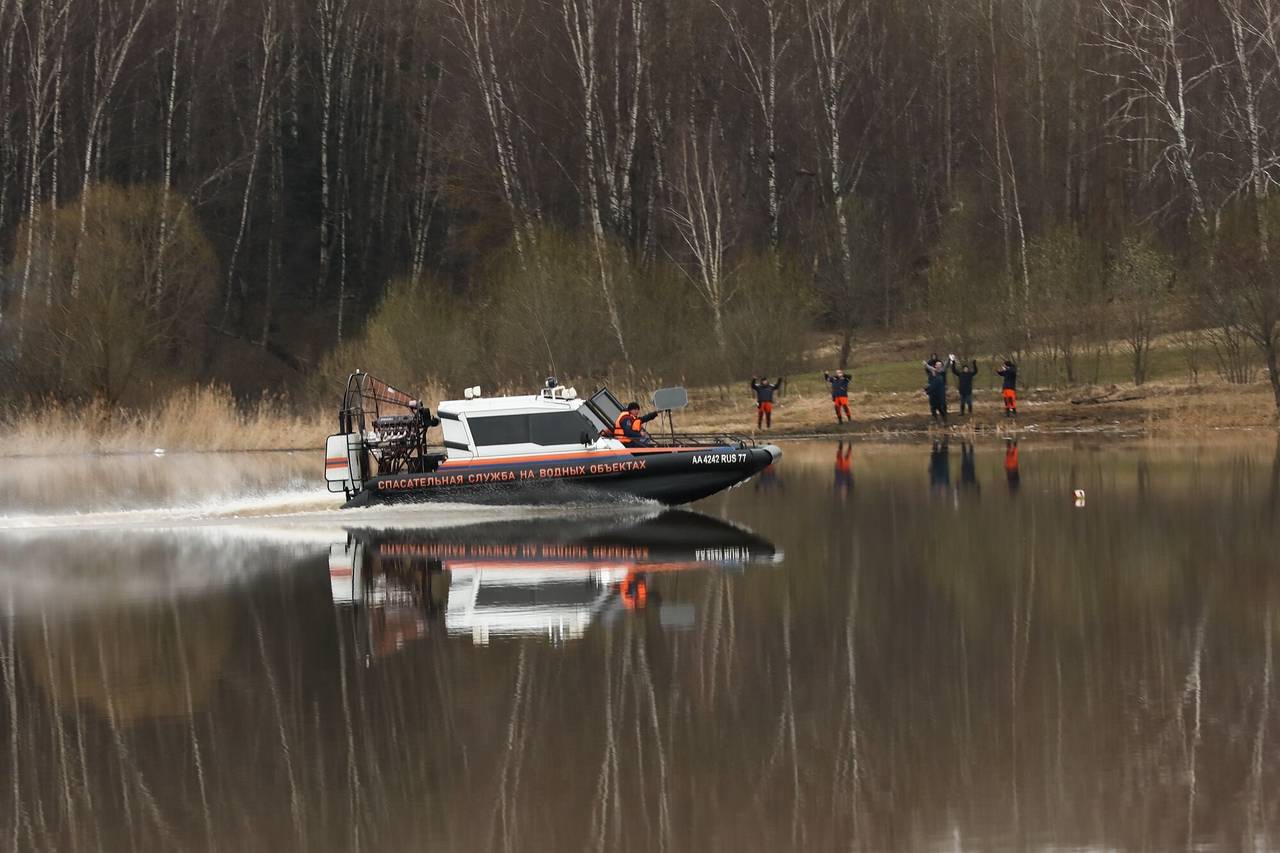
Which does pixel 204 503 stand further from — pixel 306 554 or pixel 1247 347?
pixel 1247 347

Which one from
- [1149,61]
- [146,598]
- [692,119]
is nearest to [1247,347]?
[1149,61]

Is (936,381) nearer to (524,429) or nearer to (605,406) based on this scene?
(605,406)

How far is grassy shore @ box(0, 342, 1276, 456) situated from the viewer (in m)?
44.9

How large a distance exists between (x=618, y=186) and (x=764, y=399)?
16.1 metres

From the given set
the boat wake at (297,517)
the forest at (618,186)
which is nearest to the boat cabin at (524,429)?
the boat wake at (297,517)

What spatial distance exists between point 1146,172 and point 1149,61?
452 cm

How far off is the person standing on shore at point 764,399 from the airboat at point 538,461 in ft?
58.4

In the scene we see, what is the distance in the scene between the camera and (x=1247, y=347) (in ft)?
155

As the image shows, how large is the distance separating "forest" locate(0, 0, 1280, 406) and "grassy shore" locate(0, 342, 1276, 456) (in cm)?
116

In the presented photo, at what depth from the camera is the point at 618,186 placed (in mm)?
61094

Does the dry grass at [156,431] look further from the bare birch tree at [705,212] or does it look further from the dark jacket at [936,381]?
the dark jacket at [936,381]

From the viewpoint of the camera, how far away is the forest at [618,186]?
169ft

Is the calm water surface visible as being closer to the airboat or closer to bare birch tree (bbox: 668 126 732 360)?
the airboat

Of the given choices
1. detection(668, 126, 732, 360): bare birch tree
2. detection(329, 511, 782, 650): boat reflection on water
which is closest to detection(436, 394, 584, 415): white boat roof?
detection(329, 511, 782, 650): boat reflection on water
